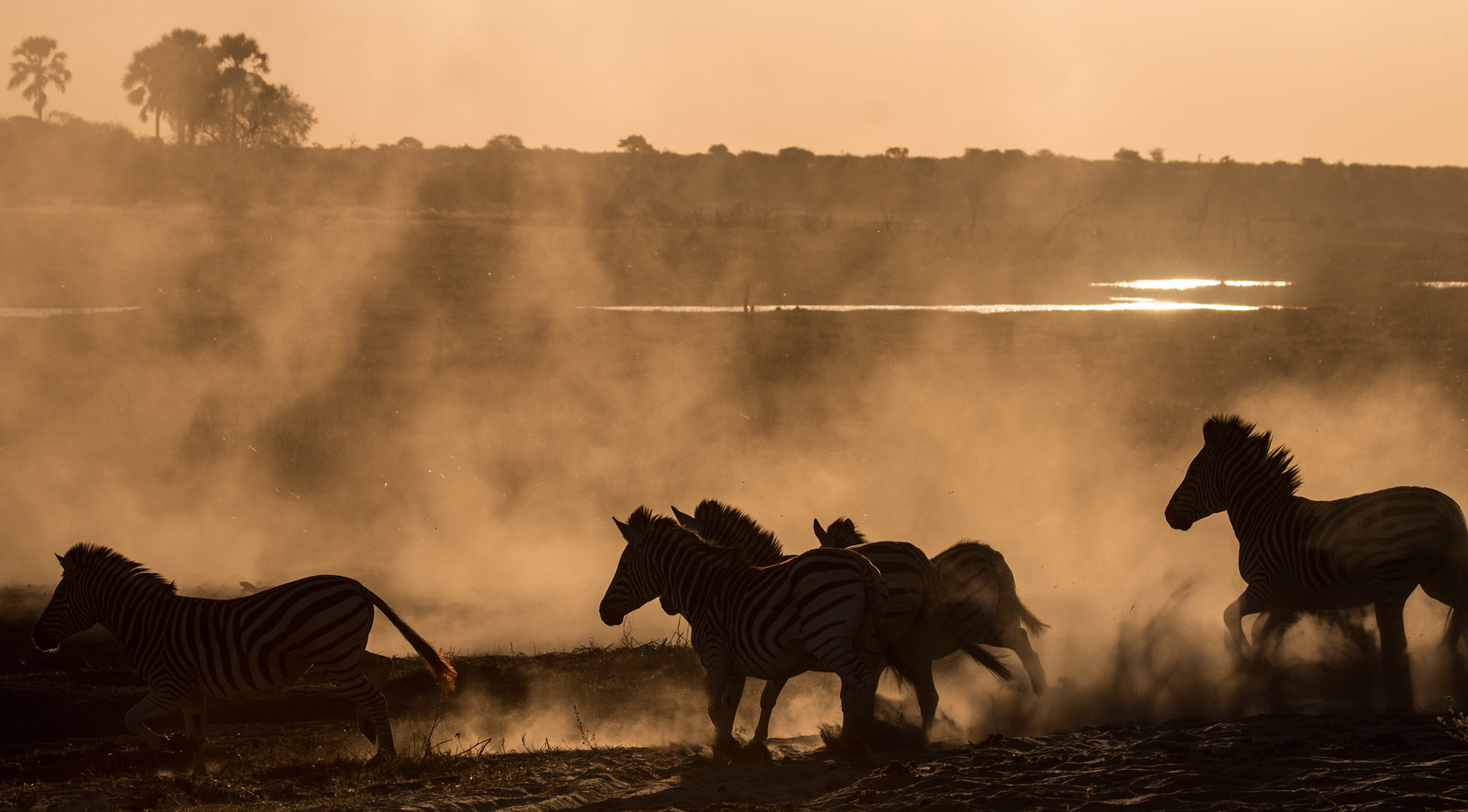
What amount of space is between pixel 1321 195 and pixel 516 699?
5678 centimetres

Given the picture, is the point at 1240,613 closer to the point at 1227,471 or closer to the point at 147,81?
the point at 1227,471

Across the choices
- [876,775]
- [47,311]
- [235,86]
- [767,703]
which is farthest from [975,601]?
[235,86]

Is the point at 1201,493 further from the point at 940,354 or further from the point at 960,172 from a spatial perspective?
the point at 960,172

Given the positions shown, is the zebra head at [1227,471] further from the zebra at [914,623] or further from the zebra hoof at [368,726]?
the zebra hoof at [368,726]

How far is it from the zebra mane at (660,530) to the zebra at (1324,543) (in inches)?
134

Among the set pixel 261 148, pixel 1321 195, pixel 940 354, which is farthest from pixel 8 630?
Answer: pixel 1321 195

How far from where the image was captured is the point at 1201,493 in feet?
28.9

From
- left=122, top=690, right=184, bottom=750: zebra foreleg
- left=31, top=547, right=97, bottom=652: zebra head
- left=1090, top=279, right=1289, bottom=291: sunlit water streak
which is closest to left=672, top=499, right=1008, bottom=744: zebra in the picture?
left=122, top=690, right=184, bottom=750: zebra foreleg

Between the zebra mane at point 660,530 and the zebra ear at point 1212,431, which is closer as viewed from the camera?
the zebra mane at point 660,530

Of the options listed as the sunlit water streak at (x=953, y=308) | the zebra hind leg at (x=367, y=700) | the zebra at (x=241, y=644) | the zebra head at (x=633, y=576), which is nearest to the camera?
the zebra at (x=241, y=644)

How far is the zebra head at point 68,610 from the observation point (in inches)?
295

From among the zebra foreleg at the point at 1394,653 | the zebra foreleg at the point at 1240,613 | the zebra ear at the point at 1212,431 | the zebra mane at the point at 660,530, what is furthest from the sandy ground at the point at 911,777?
the zebra ear at the point at 1212,431

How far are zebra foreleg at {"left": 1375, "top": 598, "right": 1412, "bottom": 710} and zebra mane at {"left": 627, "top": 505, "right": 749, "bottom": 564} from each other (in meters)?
3.77

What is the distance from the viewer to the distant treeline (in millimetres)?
34812
